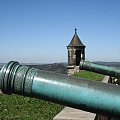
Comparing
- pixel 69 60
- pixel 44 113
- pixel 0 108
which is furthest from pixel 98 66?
pixel 69 60

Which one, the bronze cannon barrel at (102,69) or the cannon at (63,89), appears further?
the bronze cannon barrel at (102,69)

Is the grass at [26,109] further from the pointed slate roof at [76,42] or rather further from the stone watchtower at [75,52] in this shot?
the pointed slate roof at [76,42]

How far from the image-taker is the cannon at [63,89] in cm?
253

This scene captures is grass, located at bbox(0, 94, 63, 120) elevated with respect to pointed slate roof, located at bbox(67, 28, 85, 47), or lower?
lower

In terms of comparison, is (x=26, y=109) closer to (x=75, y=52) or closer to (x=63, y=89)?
(x=63, y=89)

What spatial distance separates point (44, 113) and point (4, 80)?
4.17 m

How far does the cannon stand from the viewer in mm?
2527

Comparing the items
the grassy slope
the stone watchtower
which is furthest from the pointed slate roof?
the grassy slope

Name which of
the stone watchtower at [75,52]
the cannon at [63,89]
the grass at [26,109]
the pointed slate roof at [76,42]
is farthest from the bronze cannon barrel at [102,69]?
the pointed slate roof at [76,42]

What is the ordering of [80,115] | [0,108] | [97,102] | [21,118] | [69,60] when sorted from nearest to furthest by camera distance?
[97,102] < [80,115] < [21,118] < [0,108] < [69,60]

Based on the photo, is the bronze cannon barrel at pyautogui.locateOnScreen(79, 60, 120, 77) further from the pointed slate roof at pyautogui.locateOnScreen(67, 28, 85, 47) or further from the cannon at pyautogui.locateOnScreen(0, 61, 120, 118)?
the pointed slate roof at pyautogui.locateOnScreen(67, 28, 85, 47)

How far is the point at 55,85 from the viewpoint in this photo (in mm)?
2582

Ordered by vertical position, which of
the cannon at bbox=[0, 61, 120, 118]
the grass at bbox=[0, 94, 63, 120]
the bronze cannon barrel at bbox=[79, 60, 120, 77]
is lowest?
the grass at bbox=[0, 94, 63, 120]

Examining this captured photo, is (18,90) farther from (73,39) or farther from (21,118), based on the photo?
(73,39)
